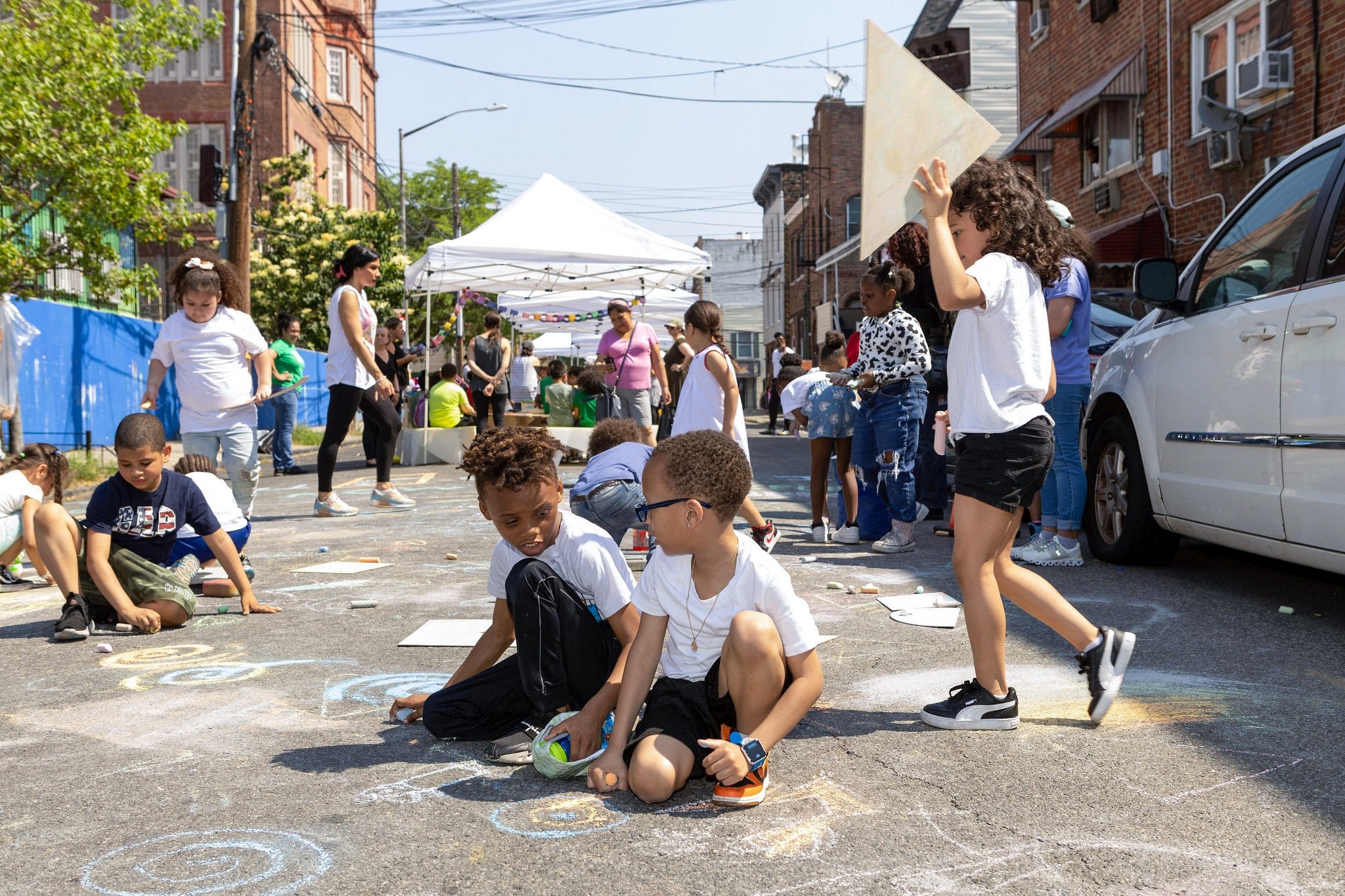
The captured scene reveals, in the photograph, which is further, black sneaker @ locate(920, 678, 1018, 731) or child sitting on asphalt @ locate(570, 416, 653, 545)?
child sitting on asphalt @ locate(570, 416, 653, 545)

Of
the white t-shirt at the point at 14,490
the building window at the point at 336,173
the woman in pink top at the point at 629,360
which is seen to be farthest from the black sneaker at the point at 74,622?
the building window at the point at 336,173

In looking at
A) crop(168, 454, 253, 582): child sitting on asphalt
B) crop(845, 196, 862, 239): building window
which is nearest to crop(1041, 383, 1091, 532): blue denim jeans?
crop(168, 454, 253, 582): child sitting on asphalt

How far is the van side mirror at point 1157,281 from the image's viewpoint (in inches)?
218

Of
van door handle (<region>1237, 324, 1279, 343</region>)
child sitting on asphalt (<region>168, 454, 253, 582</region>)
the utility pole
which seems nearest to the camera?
van door handle (<region>1237, 324, 1279, 343</region>)

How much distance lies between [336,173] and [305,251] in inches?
661

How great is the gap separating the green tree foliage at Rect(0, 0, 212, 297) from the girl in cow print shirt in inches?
363

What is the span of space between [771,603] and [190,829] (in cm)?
148

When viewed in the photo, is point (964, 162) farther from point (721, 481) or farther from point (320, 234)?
point (320, 234)

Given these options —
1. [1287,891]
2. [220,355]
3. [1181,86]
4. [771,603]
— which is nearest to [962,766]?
[771,603]

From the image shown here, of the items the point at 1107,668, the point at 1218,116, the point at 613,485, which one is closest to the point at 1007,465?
the point at 1107,668

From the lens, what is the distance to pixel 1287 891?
2.33m

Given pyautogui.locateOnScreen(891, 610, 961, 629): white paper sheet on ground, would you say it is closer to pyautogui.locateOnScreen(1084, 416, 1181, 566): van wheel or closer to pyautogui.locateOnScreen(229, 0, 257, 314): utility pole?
pyautogui.locateOnScreen(1084, 416, 1181, 566): van wheel

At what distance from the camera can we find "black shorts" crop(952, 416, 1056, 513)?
3.51m

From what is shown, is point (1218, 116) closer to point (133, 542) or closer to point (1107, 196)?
point (1107, 196)
